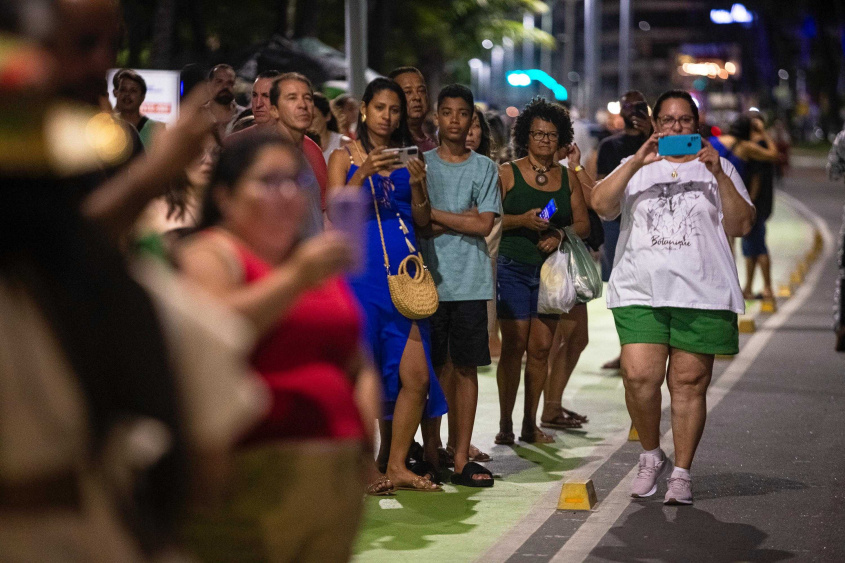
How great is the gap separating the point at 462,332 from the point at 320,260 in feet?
14.9

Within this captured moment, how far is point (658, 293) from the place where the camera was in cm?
689

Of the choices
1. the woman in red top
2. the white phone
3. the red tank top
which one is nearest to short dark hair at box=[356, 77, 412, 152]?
the white phone

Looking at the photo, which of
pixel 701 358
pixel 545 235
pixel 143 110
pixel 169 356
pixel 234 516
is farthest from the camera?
pixel 143 110

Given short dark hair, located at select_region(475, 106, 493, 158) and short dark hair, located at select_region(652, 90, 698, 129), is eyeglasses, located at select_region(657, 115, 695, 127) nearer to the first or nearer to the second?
short dark hair, located at select_region(652, 90, 698, 129)

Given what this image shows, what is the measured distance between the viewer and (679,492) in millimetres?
6855

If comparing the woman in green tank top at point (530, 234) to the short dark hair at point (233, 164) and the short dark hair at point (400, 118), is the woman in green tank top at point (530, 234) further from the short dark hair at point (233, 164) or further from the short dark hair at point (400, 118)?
the short dark hair at point (233, 164)

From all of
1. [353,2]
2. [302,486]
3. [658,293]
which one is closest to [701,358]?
[658,293]

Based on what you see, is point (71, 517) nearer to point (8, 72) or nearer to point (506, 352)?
point (8, 72)

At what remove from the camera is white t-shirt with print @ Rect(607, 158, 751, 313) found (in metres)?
6.85

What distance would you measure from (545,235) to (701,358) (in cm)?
179

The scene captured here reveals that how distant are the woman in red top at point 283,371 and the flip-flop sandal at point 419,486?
3.64m

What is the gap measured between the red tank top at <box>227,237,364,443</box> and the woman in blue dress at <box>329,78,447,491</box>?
339 centimetres

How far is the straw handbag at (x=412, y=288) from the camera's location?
6836mm

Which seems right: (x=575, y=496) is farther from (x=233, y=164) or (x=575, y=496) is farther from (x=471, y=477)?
(x=233, y=164)
